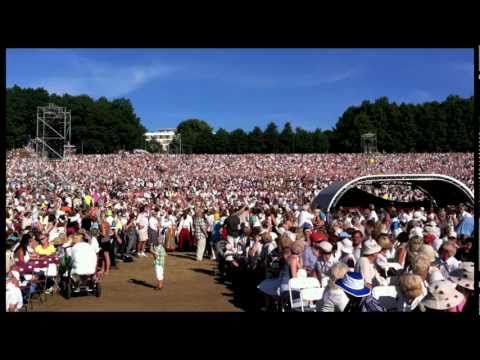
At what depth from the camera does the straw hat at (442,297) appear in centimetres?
458

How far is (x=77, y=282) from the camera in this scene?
8008 millimetres

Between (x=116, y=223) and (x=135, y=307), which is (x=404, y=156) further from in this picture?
(x=135, y=307)

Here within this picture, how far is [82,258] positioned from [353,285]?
4.20m

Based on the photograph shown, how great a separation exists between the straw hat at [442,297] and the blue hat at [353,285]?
2.05 ft

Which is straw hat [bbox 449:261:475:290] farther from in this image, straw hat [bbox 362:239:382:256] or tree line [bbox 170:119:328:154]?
tree line [bbox 170:119:328:154]

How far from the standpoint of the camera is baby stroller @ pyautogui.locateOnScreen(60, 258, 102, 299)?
7895 millimetres

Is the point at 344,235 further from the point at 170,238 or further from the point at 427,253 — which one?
the point at 170,238

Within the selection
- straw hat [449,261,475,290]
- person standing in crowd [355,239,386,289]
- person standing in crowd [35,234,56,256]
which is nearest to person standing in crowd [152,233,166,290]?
person standing in crowd [35,234,56,256]

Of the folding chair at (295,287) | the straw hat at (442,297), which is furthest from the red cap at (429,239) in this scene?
the straw hat at (442,297)

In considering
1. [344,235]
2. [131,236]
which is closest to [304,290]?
[344,235]

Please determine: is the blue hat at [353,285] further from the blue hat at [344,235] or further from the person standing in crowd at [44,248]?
the person standing in crowd at [44,248]
